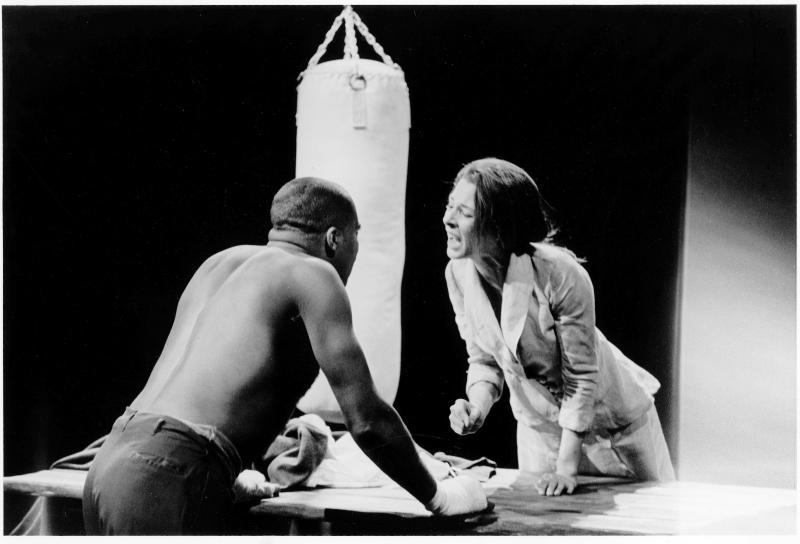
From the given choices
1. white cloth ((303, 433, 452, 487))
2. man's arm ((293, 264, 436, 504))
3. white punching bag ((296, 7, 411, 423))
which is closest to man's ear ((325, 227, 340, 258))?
man's arm ((293, 264, 436, 504))

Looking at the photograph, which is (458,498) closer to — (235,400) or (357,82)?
(235,400)

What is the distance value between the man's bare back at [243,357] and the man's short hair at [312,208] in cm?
11

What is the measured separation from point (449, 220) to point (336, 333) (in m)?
0.70

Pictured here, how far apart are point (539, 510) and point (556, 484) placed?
19 cm

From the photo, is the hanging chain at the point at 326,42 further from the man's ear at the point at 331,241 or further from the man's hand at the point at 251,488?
the man's hand at the point at 251,488

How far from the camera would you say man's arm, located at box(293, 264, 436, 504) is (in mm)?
2400

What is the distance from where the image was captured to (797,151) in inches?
118

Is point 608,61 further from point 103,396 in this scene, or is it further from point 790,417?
point 103,396

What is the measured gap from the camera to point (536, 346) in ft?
9.36

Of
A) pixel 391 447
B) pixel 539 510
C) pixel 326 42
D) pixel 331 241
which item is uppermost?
pixel 326 42

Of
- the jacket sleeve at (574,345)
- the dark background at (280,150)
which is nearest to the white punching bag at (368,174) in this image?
the dark background at (280,150)

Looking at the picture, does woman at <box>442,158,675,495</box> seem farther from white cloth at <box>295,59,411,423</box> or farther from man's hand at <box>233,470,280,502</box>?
man's hand at <box>233,470,280,502</box>

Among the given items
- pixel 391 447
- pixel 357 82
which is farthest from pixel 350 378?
pixel 357 82

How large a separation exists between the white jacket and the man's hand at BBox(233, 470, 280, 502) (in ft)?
2.35
